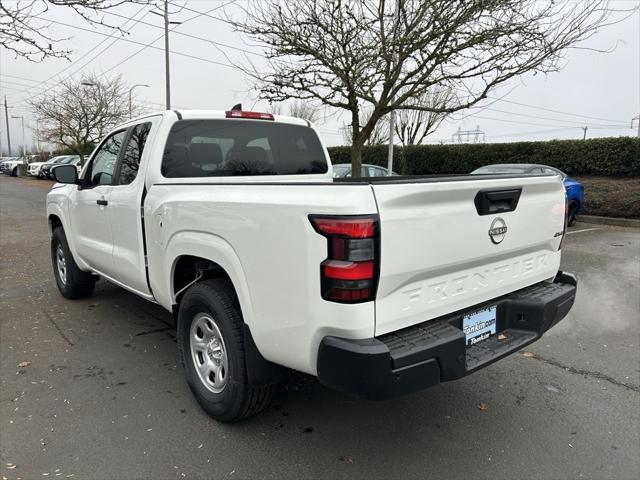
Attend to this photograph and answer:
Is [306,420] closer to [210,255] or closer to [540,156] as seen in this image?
[210,255]

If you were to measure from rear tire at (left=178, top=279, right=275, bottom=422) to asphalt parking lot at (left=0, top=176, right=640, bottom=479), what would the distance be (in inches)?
6.8

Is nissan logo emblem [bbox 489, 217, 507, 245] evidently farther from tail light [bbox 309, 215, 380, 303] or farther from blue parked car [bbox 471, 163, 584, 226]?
blue parked car [bbox 471, 163, 584, 226]

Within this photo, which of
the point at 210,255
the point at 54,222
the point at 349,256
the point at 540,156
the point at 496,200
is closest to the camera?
the point at 349,256

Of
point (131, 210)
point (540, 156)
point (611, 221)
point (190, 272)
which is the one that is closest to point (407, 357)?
point (190, 272)

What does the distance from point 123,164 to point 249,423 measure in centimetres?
237

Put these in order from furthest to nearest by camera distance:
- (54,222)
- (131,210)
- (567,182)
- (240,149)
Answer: (567,182)
(54,222)
(240,149)
(131,210)

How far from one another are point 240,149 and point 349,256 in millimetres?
2097

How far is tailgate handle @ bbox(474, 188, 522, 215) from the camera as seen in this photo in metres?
2.44

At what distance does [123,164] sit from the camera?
155 inches

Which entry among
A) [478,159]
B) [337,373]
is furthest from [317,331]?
[478,159]

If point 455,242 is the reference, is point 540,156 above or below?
above

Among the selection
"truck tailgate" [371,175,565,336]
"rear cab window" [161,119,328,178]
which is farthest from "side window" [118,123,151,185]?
"truck tailgate" [371,175,565,336]

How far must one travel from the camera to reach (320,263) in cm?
205

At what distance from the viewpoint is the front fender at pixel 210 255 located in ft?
8.09
